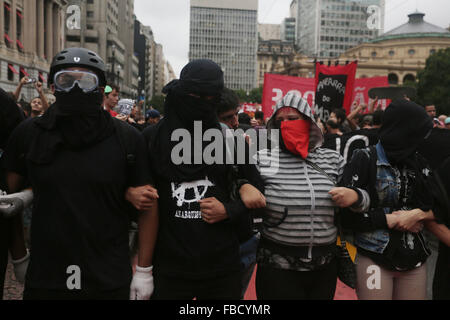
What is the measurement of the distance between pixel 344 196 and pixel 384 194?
380 mm

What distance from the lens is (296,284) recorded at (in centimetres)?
278

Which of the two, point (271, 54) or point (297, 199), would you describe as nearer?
point (297, 199)

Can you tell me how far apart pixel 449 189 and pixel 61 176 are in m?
2.44

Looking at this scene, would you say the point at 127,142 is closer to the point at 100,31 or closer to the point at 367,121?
the point at 367,121

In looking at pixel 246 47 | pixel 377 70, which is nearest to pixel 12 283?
pixel 377 70

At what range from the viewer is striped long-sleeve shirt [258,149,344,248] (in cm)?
275

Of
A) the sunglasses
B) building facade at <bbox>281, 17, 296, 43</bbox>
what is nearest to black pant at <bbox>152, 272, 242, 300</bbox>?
the sunglasses

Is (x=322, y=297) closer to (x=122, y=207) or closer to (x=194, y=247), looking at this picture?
(x=194, y=247)

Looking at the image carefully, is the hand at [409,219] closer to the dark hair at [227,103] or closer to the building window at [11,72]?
the dark hair at [227,103]

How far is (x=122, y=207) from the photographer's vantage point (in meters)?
2.35

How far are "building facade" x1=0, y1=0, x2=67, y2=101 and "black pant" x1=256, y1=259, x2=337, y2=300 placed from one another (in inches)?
1612

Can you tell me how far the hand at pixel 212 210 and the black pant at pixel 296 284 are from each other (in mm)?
709

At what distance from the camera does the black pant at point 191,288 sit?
2408 millimetres

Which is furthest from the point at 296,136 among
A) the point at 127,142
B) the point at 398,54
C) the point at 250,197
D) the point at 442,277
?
the point at 398,54
